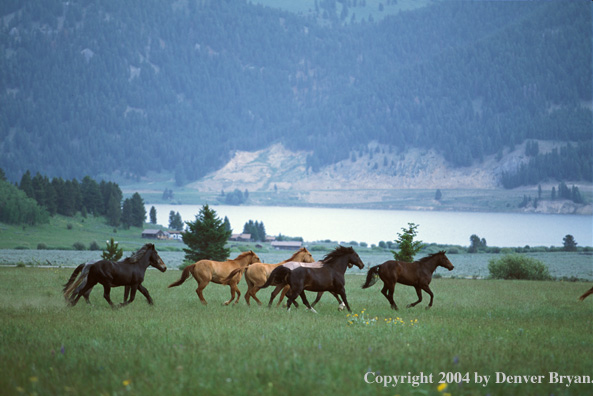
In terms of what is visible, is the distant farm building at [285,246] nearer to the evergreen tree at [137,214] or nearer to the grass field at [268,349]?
the evergreen tree at [137,214]

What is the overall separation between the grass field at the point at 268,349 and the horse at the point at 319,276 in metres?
0.68

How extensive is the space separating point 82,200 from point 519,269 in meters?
81.7

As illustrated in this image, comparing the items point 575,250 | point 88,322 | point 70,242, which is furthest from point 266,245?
point 88,322

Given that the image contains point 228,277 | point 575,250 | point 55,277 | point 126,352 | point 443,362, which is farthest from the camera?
point 575,250

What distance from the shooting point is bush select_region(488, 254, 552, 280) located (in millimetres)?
49219

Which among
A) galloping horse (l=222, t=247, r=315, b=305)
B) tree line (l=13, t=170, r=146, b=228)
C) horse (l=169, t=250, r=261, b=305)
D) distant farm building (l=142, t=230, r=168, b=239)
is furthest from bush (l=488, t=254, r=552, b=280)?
tree line (l=13, t=170, r=146, b=228)

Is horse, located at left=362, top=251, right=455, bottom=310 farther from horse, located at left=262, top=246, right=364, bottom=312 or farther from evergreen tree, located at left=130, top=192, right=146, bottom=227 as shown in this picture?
evergreen tree, located at left=130, top=192, right=146, bottom=227

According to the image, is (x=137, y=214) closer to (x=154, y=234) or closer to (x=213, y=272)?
(x=154, y=234)

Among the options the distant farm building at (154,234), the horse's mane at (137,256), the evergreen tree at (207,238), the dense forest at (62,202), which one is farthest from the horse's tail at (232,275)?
the distant farm building at (154,234)

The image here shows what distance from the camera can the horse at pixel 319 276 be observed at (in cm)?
1931

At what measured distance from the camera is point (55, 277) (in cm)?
3350

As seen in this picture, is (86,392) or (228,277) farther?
(228,277)

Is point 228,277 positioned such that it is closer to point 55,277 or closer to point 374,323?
point 374,323

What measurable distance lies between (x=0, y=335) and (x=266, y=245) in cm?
9315
